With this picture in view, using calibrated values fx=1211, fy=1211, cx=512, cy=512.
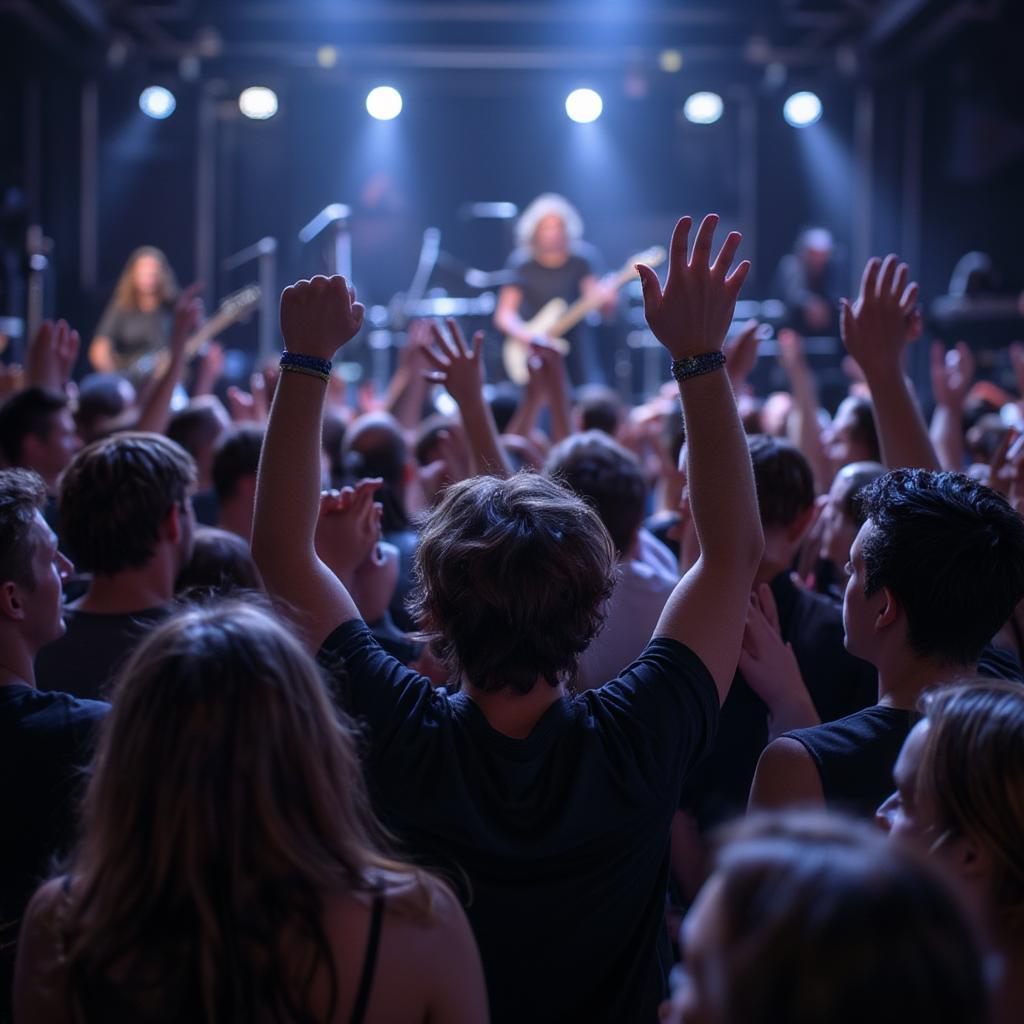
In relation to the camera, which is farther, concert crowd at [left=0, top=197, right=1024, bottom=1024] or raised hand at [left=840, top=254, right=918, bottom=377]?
raised hand at [left=840, top=254, right=918, bottom=377]

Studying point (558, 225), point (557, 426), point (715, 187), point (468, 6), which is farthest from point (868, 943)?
point (715, 187)

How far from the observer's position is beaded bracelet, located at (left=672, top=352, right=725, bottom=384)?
1.53 meters

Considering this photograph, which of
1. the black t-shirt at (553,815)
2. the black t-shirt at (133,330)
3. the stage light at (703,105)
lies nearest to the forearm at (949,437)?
the black t-shirt at (553,815)

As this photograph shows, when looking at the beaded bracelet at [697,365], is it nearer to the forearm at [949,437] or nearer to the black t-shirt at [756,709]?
the black t-shirt at [756,709]

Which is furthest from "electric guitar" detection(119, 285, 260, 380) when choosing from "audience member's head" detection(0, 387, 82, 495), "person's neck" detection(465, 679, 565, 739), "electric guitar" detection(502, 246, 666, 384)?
"person's neck" detection(465, 679, 565, 739)

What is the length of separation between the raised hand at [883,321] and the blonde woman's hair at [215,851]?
1.56m

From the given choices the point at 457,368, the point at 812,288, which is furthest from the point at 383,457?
the point at 812,288

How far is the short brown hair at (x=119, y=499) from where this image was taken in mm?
2250

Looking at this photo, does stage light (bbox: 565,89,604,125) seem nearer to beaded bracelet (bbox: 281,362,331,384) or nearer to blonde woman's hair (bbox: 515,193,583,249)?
blonde woman's hair (bbox: 515,193,583,249)

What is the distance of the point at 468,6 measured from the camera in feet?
35.4

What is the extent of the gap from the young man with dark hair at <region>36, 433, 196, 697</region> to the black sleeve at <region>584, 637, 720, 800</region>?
42.7 inches

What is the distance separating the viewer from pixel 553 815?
4.38 ft

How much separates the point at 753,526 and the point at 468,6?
10.4m

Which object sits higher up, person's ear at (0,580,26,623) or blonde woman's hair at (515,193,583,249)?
blonde woman's hair at (515,193,583,249)
